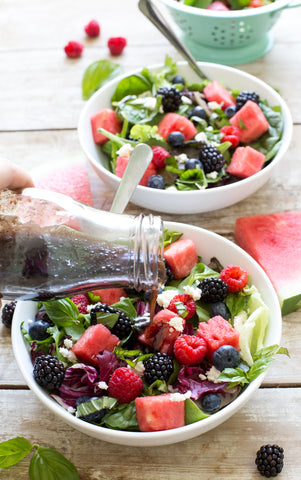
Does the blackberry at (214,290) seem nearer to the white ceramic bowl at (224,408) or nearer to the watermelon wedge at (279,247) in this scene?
the white ceramic bowl at (224,408)

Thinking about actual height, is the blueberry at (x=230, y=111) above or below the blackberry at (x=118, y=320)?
above

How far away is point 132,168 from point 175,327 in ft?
1.82

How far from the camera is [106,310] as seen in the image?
1595 mm

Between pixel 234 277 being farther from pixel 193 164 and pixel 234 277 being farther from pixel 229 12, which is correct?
pixel 229 12

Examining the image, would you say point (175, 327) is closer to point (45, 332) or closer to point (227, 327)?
point (227, 327)

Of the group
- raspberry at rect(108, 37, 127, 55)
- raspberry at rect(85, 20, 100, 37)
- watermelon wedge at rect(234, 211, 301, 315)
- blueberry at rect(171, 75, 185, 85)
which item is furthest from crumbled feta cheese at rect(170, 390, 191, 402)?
raspberry at rect(85, 20, 100, 37)

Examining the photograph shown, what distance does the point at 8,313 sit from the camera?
1.81m

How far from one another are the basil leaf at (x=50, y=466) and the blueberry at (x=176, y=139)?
45.4 inches

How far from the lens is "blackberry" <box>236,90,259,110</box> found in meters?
2.23

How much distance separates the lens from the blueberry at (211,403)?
56.4 inches

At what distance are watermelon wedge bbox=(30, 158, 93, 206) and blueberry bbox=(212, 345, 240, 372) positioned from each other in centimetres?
90

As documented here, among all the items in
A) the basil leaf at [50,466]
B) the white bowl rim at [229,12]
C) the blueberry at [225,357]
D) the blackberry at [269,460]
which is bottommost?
the basil leaf at [50,466]

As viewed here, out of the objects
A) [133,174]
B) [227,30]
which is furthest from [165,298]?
[227,30]

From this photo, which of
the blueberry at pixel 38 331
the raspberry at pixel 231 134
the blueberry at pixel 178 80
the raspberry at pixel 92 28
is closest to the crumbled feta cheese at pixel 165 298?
the blueberry at pixel 38 331
